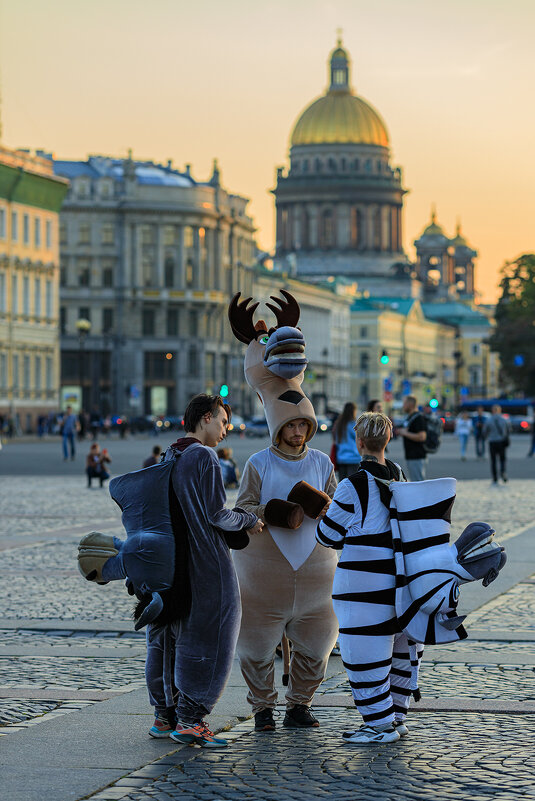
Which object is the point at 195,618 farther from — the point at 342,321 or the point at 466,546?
the point at 342,321

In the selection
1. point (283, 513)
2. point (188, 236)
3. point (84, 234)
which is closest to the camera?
point (283, 513)

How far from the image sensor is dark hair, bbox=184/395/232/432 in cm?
893

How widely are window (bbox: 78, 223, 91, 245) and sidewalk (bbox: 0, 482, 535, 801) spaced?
11960 cm

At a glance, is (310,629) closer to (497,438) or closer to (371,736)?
(371,736)

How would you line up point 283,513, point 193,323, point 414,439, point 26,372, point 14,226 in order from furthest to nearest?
point 193,323 → point 26,372 → point 14,226 → point 414,439 → point 283,513

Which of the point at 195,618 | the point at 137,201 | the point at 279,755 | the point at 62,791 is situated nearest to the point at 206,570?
the point at 195,618

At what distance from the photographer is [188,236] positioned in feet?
450

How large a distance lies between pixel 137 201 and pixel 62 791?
12748 cm

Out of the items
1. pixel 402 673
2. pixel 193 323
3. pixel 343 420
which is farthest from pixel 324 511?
pixel 193 323

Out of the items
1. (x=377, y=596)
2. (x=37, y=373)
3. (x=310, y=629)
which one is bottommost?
(x=310, y=629)

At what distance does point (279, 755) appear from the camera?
331 inches

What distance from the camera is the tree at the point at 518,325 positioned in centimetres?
10806

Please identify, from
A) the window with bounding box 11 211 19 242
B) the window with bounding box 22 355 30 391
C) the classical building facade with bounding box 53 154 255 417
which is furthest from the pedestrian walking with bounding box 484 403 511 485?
the classical building facade with bounding box 53 154 255 417

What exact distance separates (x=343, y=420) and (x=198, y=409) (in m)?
12.2
